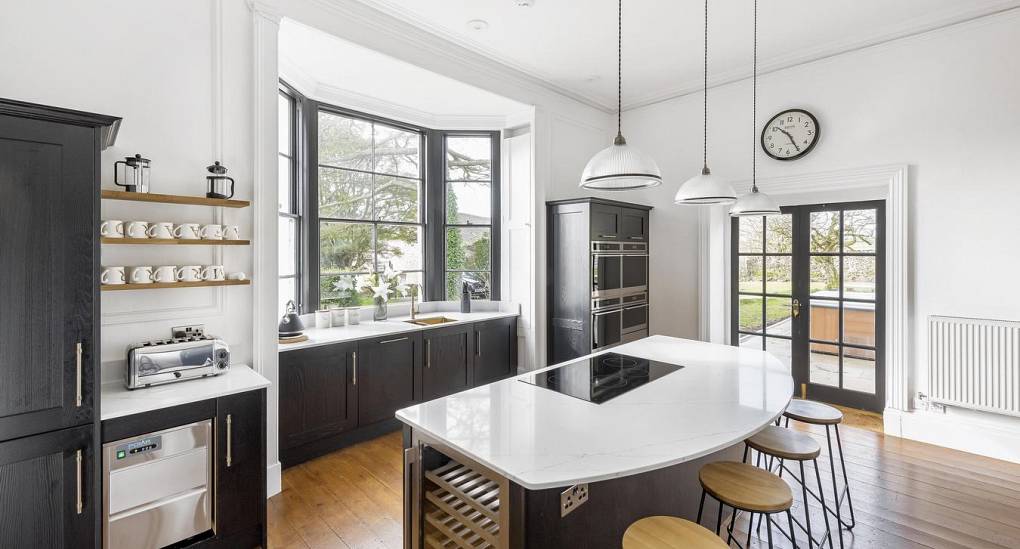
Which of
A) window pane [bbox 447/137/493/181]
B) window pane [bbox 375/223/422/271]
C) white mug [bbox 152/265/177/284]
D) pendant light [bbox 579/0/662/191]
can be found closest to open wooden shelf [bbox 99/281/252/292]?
white mug [bbox 152/265/177/284]

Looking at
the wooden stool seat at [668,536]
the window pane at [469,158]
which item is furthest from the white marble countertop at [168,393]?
the window pane at [469,158]

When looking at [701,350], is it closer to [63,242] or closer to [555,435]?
[555,435]

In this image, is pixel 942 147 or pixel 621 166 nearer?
pixel 621 166


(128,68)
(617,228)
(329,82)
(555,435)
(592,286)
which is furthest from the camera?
(617,228)

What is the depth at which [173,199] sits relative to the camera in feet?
7.48

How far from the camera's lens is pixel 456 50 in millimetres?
3758

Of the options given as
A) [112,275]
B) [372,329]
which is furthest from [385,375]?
[112,275]

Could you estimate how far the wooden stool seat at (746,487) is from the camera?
1.64 meters

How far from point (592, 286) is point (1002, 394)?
2.96 metres

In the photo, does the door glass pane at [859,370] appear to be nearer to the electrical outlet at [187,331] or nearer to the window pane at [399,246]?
the window pane at [399,246]

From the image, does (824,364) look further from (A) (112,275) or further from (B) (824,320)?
(A) (112,275)

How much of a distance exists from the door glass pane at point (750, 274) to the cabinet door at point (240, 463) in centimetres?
432

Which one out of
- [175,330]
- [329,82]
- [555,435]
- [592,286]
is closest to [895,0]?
[592,286]

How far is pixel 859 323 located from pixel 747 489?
10.5 feet
